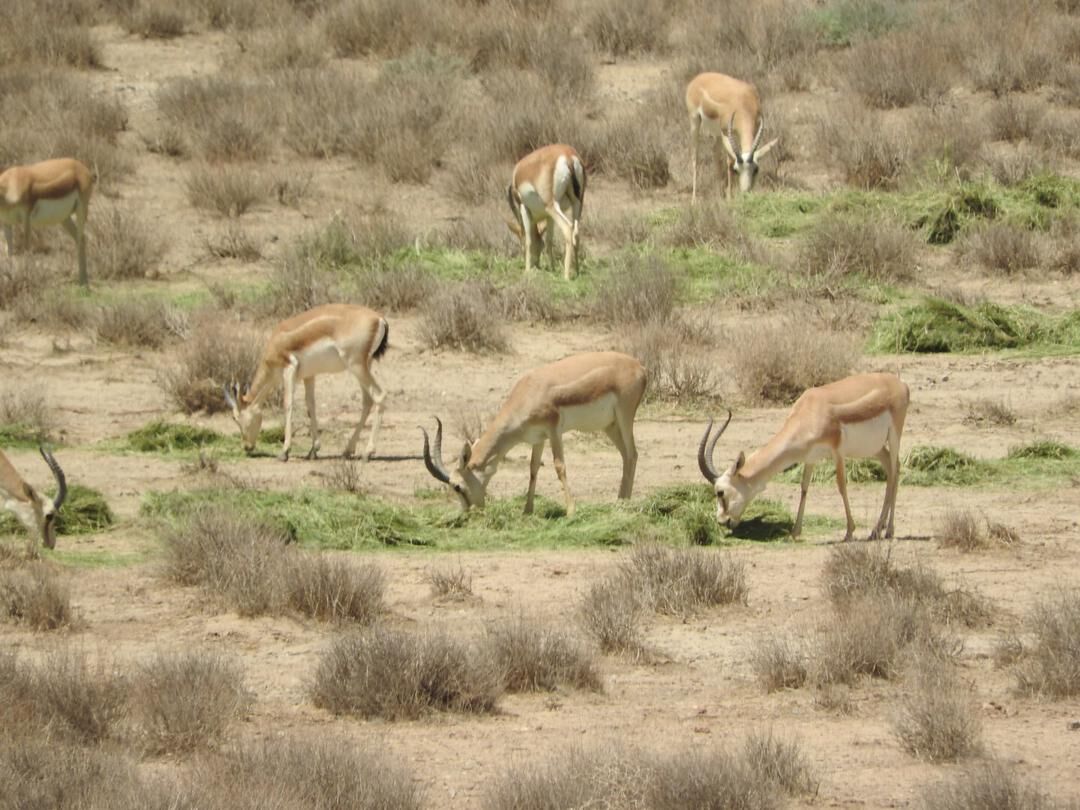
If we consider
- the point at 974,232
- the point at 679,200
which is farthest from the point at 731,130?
the point at 974,232

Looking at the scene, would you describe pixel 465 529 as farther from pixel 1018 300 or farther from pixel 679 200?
pixel 679 200

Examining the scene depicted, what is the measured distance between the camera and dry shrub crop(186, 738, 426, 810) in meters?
7.46

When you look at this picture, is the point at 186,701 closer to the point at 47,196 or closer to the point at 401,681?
the point at 401,681

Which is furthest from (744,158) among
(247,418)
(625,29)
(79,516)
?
(79,516)

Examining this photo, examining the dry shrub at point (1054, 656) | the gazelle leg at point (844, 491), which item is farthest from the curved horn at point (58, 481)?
the dry shrub at point (1054, 656)

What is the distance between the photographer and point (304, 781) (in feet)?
25.2

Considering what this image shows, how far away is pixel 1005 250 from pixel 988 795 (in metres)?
13.0

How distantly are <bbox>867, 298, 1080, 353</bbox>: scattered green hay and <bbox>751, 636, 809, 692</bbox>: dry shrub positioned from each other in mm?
8098

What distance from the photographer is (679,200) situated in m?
23.6

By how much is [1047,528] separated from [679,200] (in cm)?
1182

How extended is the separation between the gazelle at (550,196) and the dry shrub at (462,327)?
1.97 m

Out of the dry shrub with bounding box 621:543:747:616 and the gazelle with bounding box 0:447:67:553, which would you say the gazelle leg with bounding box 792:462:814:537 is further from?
the gazelle with bounding box 0:447:67:553

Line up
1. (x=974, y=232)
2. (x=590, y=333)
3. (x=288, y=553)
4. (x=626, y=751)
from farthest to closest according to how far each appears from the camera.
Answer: (x=974, y=232)
(x=590, y=333)
(x=288, y=553)
(x=626, y=751)

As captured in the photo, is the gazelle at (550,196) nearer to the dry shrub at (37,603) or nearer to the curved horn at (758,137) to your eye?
the curved horn at (758,137)
